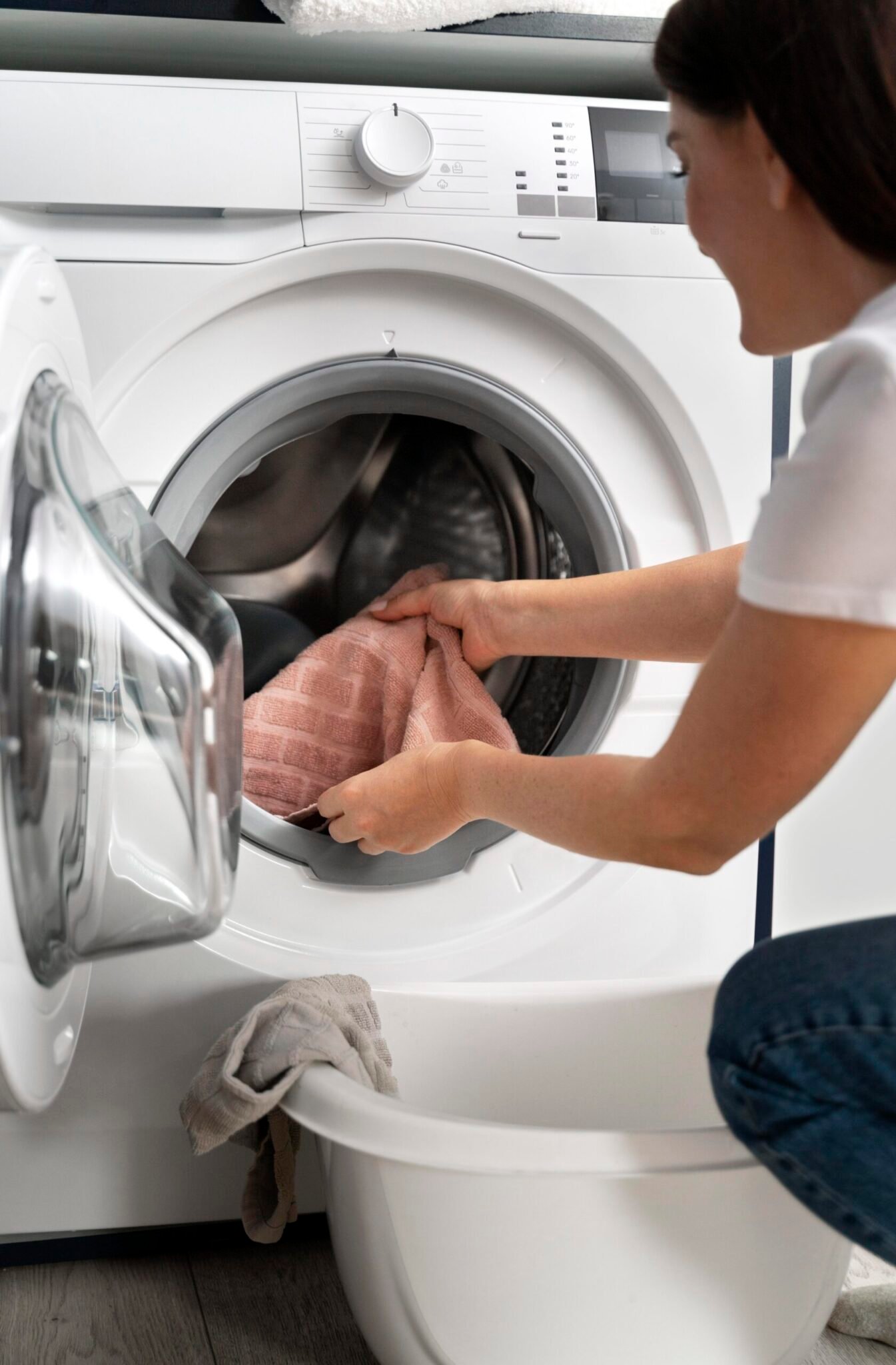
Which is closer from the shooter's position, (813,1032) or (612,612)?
(813,1032)

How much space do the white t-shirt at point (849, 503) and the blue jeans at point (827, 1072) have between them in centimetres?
23

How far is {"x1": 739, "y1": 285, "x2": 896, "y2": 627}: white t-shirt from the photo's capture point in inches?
19.5

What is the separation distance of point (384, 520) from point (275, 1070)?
0.64 meters

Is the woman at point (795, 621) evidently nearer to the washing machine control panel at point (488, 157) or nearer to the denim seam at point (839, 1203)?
the denim seam at point (839, 1203)

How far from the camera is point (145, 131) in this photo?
2.78 ft

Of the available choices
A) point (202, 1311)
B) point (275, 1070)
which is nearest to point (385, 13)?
point (275, 1070)

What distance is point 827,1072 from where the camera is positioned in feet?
2.09

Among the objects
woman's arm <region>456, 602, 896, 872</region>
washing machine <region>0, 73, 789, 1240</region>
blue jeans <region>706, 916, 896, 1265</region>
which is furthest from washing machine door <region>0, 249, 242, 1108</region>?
blue jeans <region>706, 916, 896, 1265</region>

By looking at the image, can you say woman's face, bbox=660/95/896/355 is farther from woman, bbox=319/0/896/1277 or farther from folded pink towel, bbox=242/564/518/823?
folded pink towel, bbox=242/564/518/823

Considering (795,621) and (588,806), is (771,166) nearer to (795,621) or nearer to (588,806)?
(795,621)

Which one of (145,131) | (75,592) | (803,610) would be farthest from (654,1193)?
(145,131)

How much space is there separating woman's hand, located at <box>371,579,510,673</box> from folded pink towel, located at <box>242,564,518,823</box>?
13 mm

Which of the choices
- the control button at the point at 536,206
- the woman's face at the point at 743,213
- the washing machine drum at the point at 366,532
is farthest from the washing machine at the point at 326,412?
the woman's face at the point at 743,213

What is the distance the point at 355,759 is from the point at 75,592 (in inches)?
16.7
